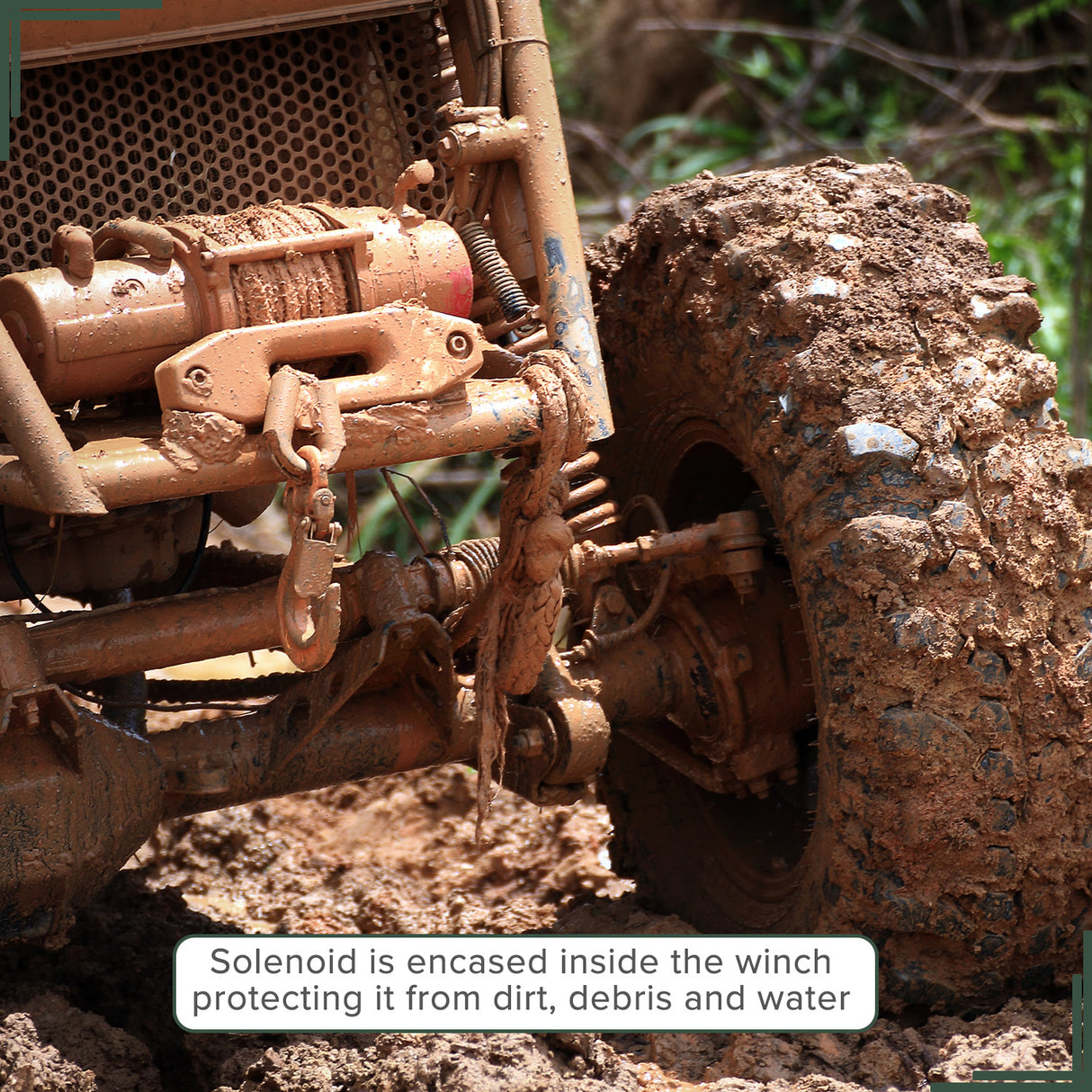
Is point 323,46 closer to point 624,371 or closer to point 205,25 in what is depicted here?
point 205,25

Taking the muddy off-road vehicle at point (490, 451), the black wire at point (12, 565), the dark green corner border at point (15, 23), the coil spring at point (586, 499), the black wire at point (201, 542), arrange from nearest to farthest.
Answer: the muddy off-road vehicle at point (490, 451) → the dark green corner border at point (15, 23) → the black wire at point (12, 565) → the coil spring at point (586, 499) → the black wire at point (201, 542)

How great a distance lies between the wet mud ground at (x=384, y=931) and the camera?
208 centimetres

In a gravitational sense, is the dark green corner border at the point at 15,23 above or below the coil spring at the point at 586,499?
above

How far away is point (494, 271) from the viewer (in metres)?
2.30

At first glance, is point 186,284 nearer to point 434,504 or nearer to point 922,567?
point 922,567

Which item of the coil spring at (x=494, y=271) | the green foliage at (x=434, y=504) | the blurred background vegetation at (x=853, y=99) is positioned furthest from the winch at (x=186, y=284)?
the blurred background vegetation at (x=853, y=99)

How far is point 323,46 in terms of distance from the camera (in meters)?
2.44

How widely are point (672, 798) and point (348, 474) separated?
1070 millimetres

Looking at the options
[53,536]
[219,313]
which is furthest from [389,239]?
[53,536]

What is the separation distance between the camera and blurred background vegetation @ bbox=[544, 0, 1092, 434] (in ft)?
21.7

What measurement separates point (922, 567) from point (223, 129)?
4.13ft

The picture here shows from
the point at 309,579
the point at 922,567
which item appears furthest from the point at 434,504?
the point at 309,579

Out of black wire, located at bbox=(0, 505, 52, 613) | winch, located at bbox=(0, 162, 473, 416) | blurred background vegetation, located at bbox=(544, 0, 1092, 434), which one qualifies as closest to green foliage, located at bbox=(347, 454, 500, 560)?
blurred background vegetation, located at bbox=(544, 0, 1092, 434)

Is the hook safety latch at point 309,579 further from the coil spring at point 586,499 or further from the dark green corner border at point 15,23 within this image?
the dark green corner border at point 15,23
